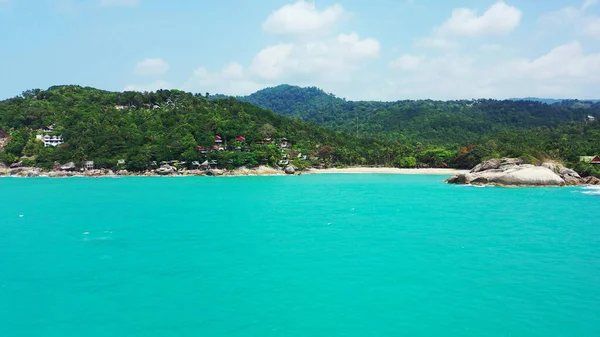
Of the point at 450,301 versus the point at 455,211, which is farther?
the point at 455,211

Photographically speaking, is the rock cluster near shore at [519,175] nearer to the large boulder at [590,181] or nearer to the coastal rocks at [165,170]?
the large boulder at [590,181]

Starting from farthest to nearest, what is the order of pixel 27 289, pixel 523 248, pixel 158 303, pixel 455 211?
1. pixel 455 211
2. pixel 523 248
3. pixel 27 289
4. pixel 158 303

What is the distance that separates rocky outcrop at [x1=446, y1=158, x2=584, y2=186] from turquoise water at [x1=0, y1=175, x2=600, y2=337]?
58.3 feet

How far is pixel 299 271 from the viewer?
1758cm

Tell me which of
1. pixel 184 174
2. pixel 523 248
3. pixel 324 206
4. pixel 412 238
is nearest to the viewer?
pixel 523 248

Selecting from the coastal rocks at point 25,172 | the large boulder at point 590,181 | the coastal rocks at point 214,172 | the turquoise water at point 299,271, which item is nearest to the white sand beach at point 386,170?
the coastal rocks at point 214,172

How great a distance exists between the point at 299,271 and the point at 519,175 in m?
44.4

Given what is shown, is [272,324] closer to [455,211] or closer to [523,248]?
[523,248]

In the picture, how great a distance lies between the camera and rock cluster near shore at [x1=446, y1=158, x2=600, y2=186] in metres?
52.3

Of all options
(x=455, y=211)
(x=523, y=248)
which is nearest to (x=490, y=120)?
(x=455, y=211)

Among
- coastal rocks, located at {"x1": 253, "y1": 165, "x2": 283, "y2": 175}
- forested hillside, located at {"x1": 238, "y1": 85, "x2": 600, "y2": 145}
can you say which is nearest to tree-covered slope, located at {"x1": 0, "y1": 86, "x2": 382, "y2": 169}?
coastal rocks, located at {"x1": 253, "y1": 165, "x2": 283, "y2": 175}

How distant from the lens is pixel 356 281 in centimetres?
1634

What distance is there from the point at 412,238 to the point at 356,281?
27.8ft

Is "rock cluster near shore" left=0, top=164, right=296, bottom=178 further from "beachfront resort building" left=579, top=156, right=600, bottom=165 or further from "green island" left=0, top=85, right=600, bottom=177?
"beachfront resort building" left=579, top=156, right=600, bottom=165
